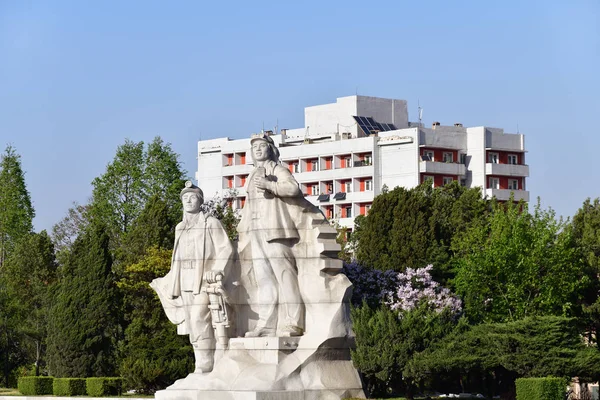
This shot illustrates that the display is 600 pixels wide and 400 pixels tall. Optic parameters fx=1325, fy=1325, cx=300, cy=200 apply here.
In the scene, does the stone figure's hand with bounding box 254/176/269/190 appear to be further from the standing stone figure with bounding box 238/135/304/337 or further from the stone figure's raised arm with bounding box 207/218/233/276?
the stone figure's raised arm with bounding box 207/218/233/276

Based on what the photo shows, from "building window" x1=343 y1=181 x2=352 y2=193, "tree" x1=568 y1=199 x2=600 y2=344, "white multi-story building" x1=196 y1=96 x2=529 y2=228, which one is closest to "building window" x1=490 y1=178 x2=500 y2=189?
"white multi-story building" x1=196 y1=96 x2=529 y2=228

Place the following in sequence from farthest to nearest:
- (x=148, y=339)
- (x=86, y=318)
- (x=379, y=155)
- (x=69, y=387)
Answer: (x=379, y=155), (x=86, y=318), (x=148, y=339), (x=69, y=387)

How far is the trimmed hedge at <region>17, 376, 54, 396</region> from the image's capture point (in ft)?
151

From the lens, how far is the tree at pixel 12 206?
2719 inches

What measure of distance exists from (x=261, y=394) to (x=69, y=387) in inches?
641

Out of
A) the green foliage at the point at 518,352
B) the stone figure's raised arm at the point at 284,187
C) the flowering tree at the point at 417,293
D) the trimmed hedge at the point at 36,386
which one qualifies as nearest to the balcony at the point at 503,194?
the flowering tree at the point at 417,293

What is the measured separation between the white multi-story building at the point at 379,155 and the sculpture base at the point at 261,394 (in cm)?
5641

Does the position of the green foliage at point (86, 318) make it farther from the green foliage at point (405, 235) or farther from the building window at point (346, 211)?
the building window at point (346, 211)

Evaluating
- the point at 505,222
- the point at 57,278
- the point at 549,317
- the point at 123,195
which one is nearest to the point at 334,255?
the point at 549,317

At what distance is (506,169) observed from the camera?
92.8 meters

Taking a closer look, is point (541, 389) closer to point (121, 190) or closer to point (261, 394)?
point (261, 394)

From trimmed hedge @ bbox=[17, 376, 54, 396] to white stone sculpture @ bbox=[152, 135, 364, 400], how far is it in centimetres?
1413

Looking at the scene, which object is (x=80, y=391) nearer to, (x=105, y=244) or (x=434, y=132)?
(x=105, y=244)

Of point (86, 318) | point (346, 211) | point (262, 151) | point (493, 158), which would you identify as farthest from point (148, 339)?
point (493, 158)
